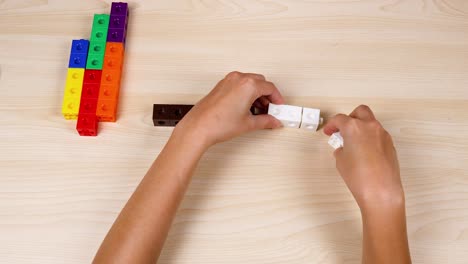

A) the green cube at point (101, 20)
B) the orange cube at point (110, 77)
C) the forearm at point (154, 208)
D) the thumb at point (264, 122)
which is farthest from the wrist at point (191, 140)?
the green cube at point (101, 20)

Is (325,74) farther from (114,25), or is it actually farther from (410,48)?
(114,25)

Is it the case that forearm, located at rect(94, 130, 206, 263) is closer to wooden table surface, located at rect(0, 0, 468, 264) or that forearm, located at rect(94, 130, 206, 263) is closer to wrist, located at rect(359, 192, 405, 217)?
wooden table surface, located at rect(0, 0, 468, 264)

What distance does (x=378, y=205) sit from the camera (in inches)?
28.7

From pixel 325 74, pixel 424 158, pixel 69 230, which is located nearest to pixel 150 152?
pixel 69 230

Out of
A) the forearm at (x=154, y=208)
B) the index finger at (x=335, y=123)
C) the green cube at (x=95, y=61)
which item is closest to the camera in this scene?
the forearm at (x=154, y=208)

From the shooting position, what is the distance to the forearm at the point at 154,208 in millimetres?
690

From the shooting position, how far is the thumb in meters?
0.83

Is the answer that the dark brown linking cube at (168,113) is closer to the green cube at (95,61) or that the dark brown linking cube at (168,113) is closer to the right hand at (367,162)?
the green cube at (95,61)

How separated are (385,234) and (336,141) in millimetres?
191

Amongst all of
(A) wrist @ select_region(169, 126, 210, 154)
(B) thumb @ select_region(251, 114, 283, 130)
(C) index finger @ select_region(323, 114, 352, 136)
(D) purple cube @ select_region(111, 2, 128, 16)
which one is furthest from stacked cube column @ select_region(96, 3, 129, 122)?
(C) index finger @ select_region(323, 114, 352, 136)

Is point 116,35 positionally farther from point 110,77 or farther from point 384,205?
point 384,205

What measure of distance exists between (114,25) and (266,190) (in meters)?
0.46

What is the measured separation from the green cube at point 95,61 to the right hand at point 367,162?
472mm

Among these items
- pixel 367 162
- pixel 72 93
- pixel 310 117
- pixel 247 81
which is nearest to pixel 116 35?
pixel 72 93
